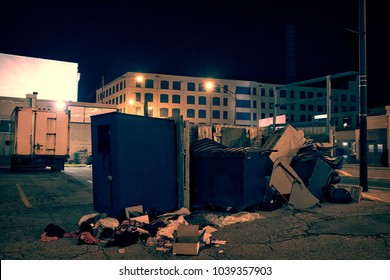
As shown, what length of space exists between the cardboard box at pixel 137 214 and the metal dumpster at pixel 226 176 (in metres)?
1.64

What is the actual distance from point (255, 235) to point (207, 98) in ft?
212

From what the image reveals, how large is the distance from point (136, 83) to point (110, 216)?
60130 millimetres

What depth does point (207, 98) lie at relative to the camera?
228ft

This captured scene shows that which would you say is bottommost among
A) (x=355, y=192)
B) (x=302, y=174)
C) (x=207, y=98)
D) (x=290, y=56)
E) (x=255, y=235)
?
(x=255, y=235)

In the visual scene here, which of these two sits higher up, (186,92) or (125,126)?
(186,92)

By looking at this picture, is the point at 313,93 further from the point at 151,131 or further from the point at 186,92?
the point at 151,131

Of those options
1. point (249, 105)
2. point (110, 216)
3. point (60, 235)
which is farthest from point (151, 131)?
point (249, 105)

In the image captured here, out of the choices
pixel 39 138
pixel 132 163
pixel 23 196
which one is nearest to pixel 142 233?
pixel 132 163

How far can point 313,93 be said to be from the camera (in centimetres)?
7600

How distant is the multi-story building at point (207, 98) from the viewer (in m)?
64.7

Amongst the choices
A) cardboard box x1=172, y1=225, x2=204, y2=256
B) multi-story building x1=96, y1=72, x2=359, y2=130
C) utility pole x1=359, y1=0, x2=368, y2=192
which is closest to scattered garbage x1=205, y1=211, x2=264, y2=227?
cardboard box x1=172, y1=225, x2=204, y2=256

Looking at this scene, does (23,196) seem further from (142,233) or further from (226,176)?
(226,176)

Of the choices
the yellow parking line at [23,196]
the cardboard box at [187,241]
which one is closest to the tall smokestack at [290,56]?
the yellow parking line at [23,196]

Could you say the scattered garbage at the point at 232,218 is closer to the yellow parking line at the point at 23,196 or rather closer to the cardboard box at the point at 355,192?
the cardboard box at the point at 355,192
